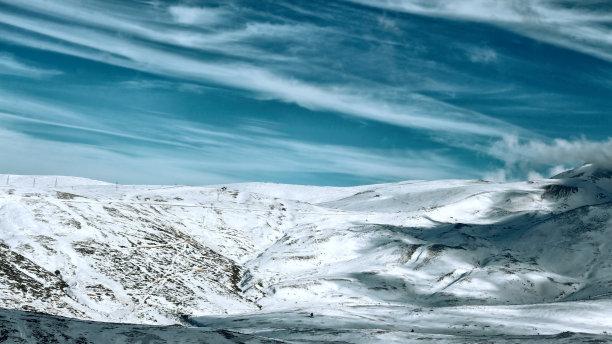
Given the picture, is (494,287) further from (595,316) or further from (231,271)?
(231,271)

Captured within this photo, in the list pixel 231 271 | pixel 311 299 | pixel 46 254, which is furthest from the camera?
pixel 231 271

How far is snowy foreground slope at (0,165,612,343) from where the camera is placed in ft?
206

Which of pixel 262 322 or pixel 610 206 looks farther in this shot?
pixel 610 206

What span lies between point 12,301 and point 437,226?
4108 inches

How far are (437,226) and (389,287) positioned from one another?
160ft

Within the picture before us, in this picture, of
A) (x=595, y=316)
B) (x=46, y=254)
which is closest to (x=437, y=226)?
(x=595, y=316)

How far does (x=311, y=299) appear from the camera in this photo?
296 ft

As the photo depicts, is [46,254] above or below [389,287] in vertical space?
above

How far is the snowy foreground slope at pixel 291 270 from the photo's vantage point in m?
62.9

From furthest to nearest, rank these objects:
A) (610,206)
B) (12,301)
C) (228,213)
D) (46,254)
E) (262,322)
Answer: (610,206)
(228,213)
(46,254)
(262,322)
(12,301)

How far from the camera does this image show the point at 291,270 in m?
106

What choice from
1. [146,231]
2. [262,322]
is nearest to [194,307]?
[262,322]

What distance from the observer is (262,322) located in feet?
218

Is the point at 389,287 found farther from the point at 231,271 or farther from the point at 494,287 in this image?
the point at 231,271
